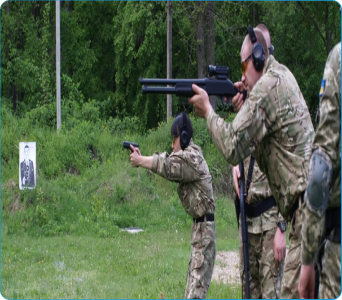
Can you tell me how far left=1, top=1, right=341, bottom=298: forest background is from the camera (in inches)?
364

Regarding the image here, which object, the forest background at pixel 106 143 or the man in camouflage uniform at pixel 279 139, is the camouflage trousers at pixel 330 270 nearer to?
the man in camouflage uniform at pixel 279 139

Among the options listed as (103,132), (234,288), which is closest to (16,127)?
(103,132)

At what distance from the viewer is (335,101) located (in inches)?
112

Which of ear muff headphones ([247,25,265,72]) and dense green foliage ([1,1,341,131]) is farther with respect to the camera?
dense green foliage ([1,1,341,131])

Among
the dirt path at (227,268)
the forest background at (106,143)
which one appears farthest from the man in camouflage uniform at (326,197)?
the dirt path at (227,268)

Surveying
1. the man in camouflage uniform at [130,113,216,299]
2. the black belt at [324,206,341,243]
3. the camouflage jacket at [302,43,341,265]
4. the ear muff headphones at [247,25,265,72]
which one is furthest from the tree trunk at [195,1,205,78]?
the black belt at [324,206,341,243]

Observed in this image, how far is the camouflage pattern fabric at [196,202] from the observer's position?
573cm

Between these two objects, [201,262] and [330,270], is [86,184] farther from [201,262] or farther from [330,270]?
[330,270]

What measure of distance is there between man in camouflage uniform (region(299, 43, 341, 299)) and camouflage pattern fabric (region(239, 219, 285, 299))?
1.63m

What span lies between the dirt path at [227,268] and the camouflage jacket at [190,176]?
7.72ft

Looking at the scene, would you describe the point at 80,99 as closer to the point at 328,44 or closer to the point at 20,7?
the point at 20,7

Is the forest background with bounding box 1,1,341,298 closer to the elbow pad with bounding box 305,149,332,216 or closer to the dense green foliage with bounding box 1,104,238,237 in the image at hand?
the dense green foliage with bounding box 1,104,238,237

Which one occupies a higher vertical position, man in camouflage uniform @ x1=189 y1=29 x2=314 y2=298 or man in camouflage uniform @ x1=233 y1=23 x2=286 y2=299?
man in camouflage uniform @ x1=189 y1=29 x2=314 y2=298

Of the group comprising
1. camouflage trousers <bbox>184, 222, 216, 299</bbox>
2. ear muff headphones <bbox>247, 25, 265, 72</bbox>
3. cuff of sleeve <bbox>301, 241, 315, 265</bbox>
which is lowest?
camouflage trousers <bbox>184, 222, 216, 299</bbox>
